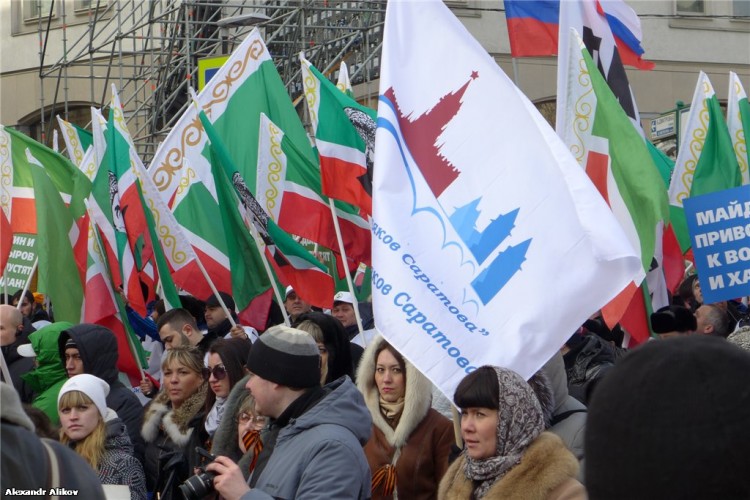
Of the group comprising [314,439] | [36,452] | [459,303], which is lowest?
[314,439]

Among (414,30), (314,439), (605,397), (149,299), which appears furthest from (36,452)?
(149,299)

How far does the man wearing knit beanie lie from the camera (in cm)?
414

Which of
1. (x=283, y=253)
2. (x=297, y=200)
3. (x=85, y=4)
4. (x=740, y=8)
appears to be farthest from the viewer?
(x=740, y=8)

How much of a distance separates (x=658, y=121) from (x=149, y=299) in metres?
8.08

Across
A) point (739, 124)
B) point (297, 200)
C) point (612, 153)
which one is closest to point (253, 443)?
point (612, 153)

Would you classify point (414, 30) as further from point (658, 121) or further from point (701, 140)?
point (658, 121)

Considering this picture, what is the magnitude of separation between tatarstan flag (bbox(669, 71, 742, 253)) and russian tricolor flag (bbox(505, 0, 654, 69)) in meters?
0.85

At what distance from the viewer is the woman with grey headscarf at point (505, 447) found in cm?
393

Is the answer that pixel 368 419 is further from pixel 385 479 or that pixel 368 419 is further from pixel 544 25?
pixel 544 25

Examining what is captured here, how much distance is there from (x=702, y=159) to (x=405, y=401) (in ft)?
15.9

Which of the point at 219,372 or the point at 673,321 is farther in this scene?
the point at 673,321

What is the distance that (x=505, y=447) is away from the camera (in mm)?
4051

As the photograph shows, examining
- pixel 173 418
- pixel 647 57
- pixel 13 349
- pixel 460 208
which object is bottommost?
pixel 13 349

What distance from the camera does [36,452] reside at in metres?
2.11
